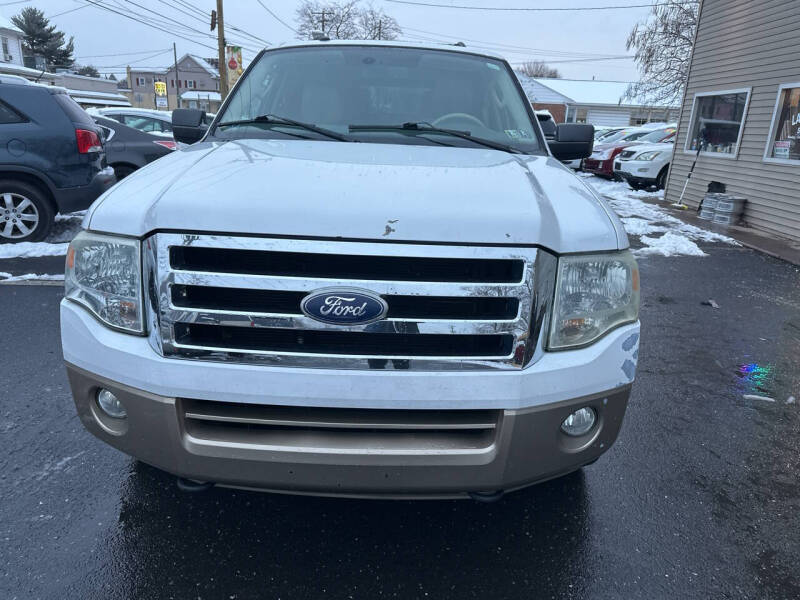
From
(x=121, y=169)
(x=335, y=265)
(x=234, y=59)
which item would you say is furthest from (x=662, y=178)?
(x=335, y=265)

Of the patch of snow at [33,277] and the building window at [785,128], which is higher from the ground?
the building window at [785,128]

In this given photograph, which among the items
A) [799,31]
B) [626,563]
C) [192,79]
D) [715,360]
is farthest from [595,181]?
[192,79]

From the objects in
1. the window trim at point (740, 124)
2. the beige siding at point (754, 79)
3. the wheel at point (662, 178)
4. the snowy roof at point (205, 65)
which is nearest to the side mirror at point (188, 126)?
the beige siding at point (754, 79)

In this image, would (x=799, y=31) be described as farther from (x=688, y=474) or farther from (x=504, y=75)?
(x=688, y=474)

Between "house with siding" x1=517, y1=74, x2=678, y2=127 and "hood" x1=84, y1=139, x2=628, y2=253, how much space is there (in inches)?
1949

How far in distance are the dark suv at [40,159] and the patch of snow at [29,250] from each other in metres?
0.16

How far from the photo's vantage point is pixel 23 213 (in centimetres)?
680

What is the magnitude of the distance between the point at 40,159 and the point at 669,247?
28.2 ft

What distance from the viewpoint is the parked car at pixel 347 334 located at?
1.72m

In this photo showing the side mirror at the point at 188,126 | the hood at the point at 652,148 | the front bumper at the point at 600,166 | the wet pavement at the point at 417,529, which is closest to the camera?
the wet pavement at the point at 417,529

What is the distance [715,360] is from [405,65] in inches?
127

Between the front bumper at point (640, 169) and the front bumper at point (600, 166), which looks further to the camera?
the front bumper at point (600, 166)

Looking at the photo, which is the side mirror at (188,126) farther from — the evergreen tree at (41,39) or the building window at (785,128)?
the evergreen tree at (41,39)

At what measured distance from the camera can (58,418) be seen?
10.0 ft
